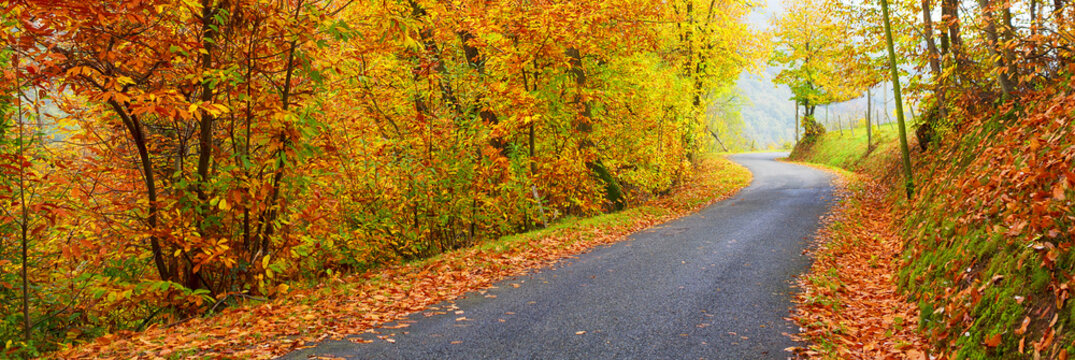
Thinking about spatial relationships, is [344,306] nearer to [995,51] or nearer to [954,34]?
[995,51]

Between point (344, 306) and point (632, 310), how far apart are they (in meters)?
3.66

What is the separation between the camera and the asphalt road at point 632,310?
561 cm

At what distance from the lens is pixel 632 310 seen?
6.91 m

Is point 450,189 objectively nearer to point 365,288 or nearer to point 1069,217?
point 365,288

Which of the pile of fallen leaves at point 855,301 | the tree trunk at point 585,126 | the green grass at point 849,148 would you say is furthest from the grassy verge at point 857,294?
the green grass at point 849,148

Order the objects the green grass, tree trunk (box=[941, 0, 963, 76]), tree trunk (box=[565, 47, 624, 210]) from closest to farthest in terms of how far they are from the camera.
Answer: tree trunk (box=[941, 0, 963, 76]) < tree trunk (box=[565, 47, 624, 210]) < the green grass

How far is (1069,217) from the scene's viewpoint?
4.53 meters

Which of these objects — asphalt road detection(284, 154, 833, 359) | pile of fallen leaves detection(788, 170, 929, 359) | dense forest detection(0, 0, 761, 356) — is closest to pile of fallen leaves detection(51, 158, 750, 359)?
asphalt road detection(284, 154, 833, 359)

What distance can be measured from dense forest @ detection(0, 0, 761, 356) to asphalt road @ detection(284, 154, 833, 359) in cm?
267

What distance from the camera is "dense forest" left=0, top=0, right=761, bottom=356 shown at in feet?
20.6

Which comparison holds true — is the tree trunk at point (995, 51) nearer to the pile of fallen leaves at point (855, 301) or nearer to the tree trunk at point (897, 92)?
the tree trunk at point (897, 92)

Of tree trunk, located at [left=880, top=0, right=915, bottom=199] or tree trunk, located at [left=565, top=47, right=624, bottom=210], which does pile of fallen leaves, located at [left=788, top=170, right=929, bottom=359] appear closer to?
tree trunk, located at [left=880, top=0, right=915, bottom=199]

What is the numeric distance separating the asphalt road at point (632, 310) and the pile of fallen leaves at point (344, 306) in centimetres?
39

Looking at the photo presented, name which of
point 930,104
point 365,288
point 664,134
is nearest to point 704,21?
point 664,134
